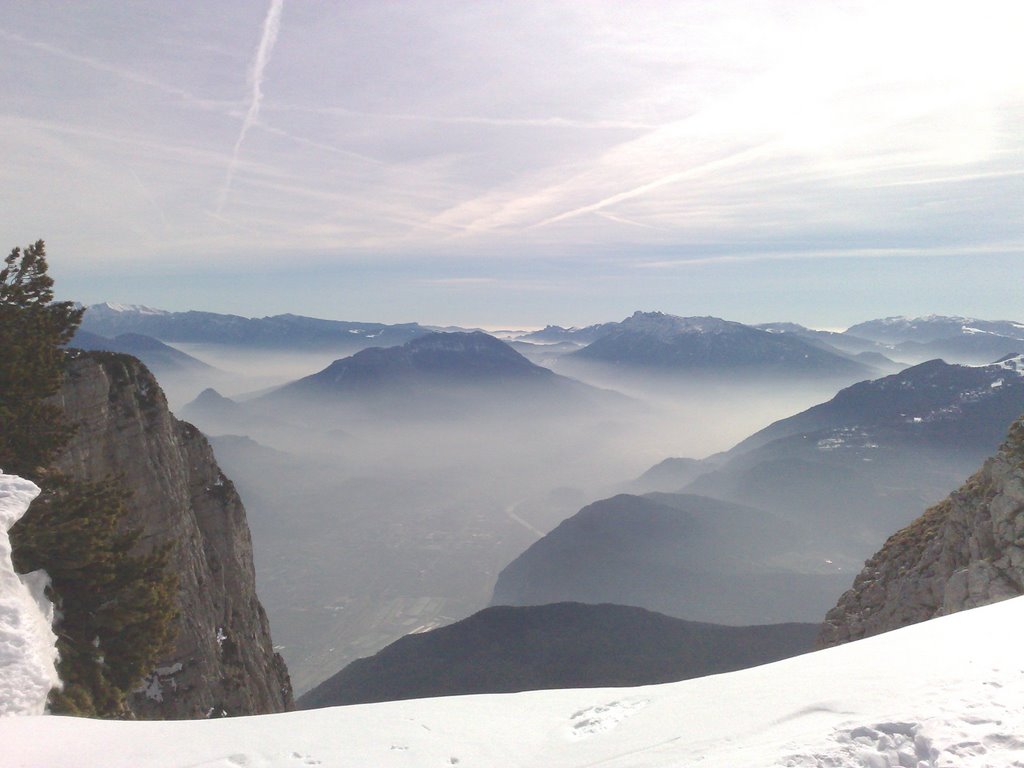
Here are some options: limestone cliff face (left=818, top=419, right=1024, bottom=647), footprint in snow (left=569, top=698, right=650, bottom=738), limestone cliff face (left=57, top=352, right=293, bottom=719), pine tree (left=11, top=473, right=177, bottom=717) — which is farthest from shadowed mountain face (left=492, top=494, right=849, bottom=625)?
pine tree (left=11, top=473, right=177, bottom=717)

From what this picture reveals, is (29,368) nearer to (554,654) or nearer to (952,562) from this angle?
(952,562)

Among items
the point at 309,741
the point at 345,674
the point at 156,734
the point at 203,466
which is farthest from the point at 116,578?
the point at 345,674

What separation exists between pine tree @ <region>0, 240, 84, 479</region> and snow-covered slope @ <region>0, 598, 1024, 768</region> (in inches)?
369

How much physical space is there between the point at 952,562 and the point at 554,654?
6047 centimetres

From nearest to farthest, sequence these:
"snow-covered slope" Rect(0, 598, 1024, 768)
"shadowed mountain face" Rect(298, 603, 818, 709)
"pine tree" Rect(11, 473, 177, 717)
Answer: "snow-covered slope" Rect(0, 598, 1024, 768) < "pine tree" Rect(11, 473, 177, 717) < "shadowed mountain face" Rect(298, 603, 818, 709)

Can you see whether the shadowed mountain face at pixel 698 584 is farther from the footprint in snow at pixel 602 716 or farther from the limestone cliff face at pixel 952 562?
the footprint in snow at pixel 602 716

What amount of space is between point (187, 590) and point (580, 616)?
70.9 meters

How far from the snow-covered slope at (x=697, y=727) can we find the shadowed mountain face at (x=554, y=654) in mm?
61994

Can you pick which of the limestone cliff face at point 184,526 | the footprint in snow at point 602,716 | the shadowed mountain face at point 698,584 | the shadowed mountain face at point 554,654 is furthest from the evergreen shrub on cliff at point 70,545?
the shadowed mountain face at point 698,584

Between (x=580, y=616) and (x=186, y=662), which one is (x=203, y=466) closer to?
(x=186, y=662)

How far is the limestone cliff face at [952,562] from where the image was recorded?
22.7 metres

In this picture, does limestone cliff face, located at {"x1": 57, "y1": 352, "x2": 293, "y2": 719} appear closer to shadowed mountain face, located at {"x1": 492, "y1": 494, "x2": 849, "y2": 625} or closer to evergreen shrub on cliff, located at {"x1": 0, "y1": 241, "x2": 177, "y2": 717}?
evergreen shrub on cliff, located at {"x1": 0, "y1": 241, "x2": 177, "y2": 717}

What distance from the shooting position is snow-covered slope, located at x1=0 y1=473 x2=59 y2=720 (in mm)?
10281

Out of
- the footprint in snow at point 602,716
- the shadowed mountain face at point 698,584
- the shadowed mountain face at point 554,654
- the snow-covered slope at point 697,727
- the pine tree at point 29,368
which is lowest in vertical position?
the shadowed mountain face at point 698,584
